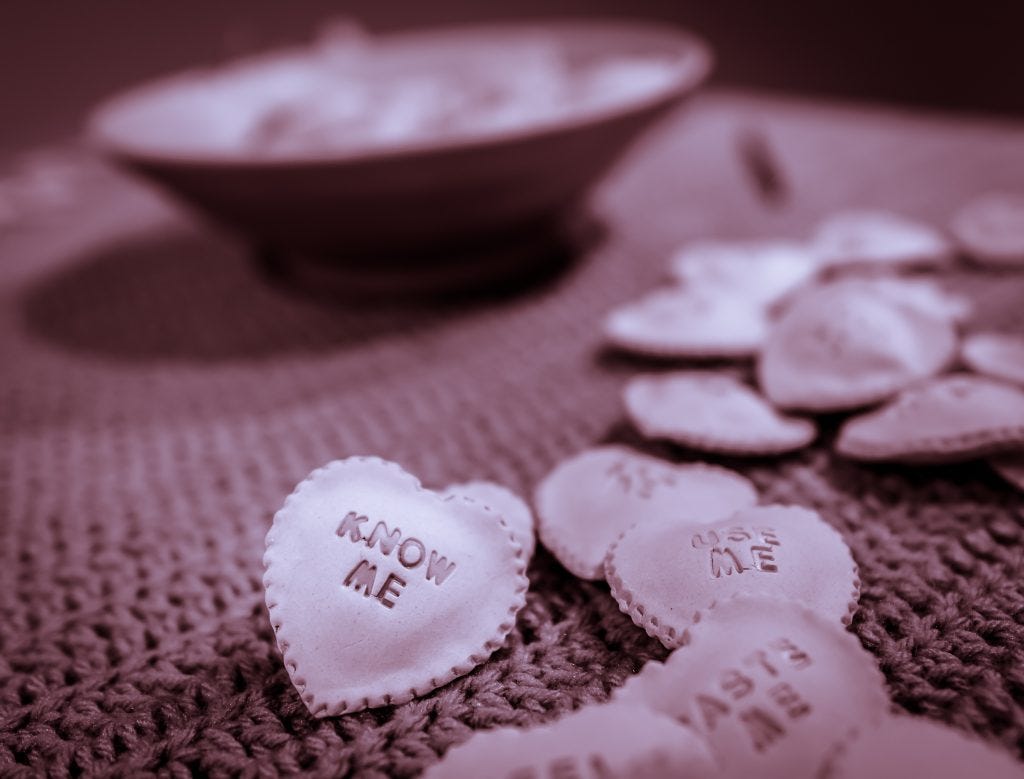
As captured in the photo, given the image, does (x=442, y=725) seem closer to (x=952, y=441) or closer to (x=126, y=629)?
(x=126, y=629)

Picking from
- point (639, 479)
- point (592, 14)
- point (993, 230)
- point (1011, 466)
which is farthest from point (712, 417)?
point (592, 14)

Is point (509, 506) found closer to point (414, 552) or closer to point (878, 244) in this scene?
point (414, 552)

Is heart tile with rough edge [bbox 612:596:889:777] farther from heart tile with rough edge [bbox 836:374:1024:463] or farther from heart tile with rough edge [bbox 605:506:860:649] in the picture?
heart tile with rough edge [bbox 836:374:1024:463]

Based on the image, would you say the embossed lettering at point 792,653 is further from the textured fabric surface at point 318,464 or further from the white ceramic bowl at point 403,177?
the white ceramic bowl at point 403,177

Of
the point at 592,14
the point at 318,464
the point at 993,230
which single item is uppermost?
the point at 592,14

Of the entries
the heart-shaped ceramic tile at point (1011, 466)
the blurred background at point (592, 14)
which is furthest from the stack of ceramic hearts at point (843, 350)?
the blurred background at point (592, 14)

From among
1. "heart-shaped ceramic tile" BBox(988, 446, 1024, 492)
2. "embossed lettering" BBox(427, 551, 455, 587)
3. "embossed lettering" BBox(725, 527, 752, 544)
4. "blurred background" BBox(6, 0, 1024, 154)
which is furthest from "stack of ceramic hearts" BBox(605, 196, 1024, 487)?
"blurred background" BBox(6, 0, 1024, 154)

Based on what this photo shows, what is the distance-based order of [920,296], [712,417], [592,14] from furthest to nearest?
[592,14]
[920,296]
[712,417]

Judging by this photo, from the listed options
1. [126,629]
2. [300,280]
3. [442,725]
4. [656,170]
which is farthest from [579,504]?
[656,170]
